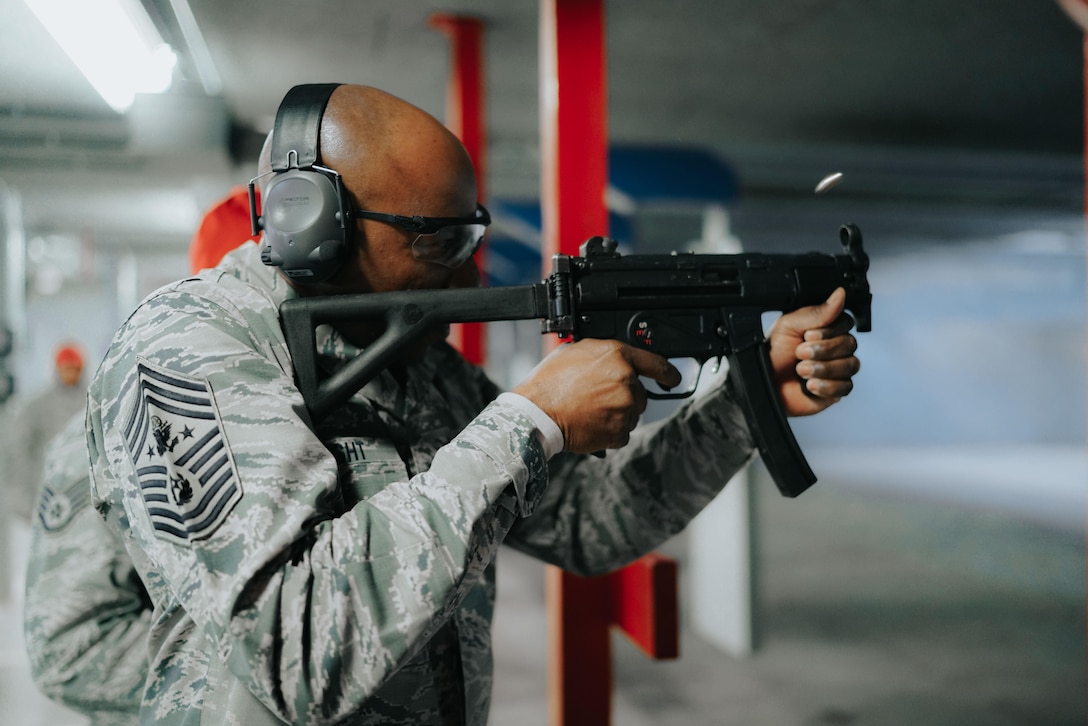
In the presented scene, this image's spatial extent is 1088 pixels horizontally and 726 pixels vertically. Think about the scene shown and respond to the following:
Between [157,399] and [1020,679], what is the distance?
3.56m

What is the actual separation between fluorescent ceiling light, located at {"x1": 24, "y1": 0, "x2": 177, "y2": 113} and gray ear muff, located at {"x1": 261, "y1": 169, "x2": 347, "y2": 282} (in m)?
1.55

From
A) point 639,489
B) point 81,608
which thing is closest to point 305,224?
point 639,489

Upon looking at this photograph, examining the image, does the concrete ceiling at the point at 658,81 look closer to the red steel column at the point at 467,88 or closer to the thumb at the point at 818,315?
the red steel column at the point at 467,88

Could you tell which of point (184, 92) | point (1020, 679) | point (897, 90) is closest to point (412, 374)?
point (184, 92)

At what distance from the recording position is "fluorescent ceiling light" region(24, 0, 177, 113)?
2.16m

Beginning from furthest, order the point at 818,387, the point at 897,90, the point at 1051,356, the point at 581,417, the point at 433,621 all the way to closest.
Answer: the point at 1051,356 < the point at 897,90 < the point at 818,387 < the point at 581,417 < the point at 433,621

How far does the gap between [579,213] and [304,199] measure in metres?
0.94

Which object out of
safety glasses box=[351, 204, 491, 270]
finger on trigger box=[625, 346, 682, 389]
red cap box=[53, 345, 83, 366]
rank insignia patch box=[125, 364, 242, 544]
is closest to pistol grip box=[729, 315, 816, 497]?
finger on trigger box=[625, 346, 682, 389]

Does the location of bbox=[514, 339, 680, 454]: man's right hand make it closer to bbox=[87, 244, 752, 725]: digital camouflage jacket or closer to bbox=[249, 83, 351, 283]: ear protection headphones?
bbox=[87, 244, 752, 725]: digital camouflage jacket

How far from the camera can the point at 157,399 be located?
2.47ft

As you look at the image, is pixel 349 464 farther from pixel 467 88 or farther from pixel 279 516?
pixel 467 88

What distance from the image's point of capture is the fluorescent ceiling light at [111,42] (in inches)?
85.0

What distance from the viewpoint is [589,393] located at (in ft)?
2.90

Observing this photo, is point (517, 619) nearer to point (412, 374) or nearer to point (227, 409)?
point (412, 374)
